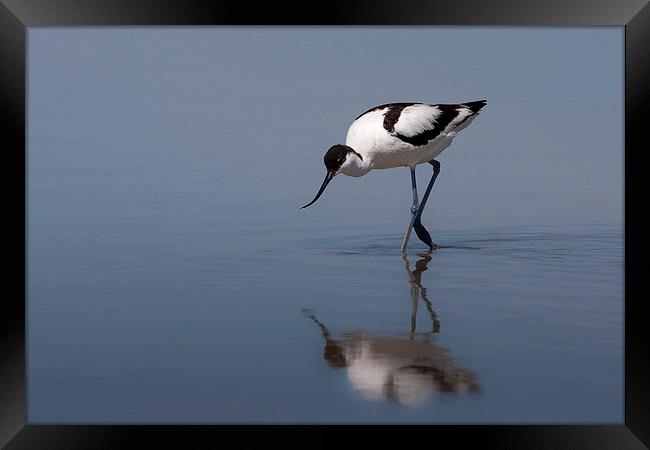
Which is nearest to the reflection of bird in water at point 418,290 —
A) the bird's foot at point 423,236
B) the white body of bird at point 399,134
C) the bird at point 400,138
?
the bird's foot at point 423,236

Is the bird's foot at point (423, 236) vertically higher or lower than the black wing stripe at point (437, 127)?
lower

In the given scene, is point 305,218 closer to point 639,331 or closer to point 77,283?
point 77,283

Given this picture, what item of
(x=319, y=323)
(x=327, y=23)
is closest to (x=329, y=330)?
(x=319, y=323)

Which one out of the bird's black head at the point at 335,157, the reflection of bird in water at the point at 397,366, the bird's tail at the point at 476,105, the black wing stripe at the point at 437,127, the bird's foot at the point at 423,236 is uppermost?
the bird's tail at the point at 476,105

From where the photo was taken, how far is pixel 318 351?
5.55 meters

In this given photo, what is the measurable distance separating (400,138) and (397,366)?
13.9 ft

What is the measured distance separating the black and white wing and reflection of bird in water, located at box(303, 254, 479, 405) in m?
3.26

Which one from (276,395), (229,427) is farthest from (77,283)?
(229,427)

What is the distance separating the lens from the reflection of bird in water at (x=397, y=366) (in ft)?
15.8

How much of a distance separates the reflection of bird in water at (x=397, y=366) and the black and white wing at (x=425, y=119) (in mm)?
3260

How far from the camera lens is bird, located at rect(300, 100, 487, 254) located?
9188 millimetres

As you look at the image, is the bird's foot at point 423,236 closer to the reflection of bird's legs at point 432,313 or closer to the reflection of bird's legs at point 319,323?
the reflection of bird's legs at point 432,313

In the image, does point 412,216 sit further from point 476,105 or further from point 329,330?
point 329,330

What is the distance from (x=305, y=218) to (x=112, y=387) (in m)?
6.15
